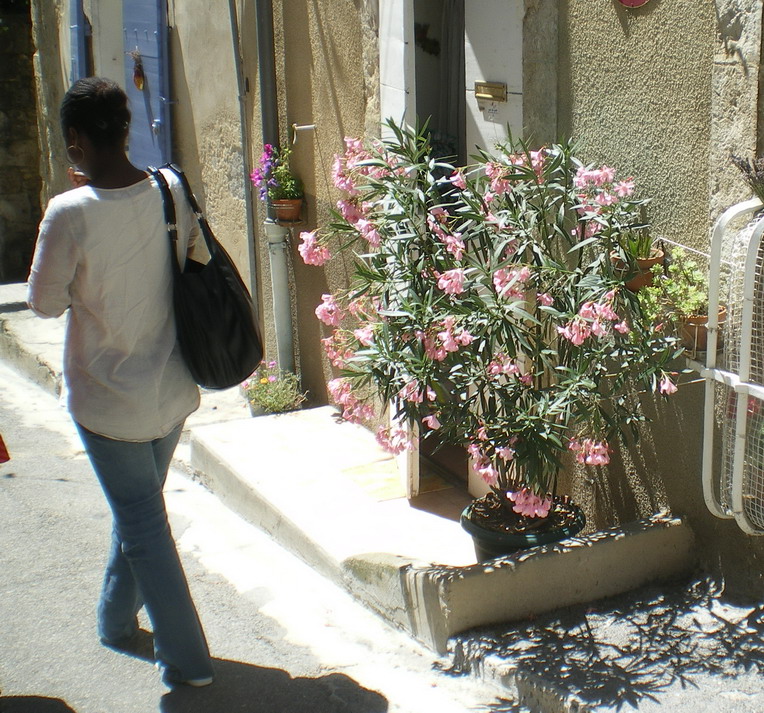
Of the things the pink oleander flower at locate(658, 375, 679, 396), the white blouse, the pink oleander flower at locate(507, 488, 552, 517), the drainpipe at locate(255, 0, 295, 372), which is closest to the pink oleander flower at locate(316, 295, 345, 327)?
the white blouse

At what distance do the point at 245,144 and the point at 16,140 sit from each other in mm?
5296

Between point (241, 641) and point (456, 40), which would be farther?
point (456, 40)

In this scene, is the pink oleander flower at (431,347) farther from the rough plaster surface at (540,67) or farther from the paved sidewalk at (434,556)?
the rough plaster surface at (540,67)

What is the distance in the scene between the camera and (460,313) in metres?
3.33

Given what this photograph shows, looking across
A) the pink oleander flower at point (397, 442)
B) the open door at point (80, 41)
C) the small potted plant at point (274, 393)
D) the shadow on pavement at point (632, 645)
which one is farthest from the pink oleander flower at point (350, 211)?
the open door at point (80, 41)

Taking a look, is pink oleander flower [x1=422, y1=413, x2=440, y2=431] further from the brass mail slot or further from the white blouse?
the brass mail slot

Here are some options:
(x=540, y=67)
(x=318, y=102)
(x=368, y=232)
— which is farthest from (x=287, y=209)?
(x=368, y=232)

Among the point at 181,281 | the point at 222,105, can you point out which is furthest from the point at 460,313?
the point at 222,105

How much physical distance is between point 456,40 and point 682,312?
2.63 metres

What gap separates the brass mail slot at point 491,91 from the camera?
4.22 metres

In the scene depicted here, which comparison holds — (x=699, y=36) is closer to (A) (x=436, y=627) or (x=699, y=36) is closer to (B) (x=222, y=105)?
(A) (x=436, y=627)

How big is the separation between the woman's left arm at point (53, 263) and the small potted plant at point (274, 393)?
2.96m

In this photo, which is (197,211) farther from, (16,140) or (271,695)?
(16,140)

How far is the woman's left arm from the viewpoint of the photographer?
2.92 meters
